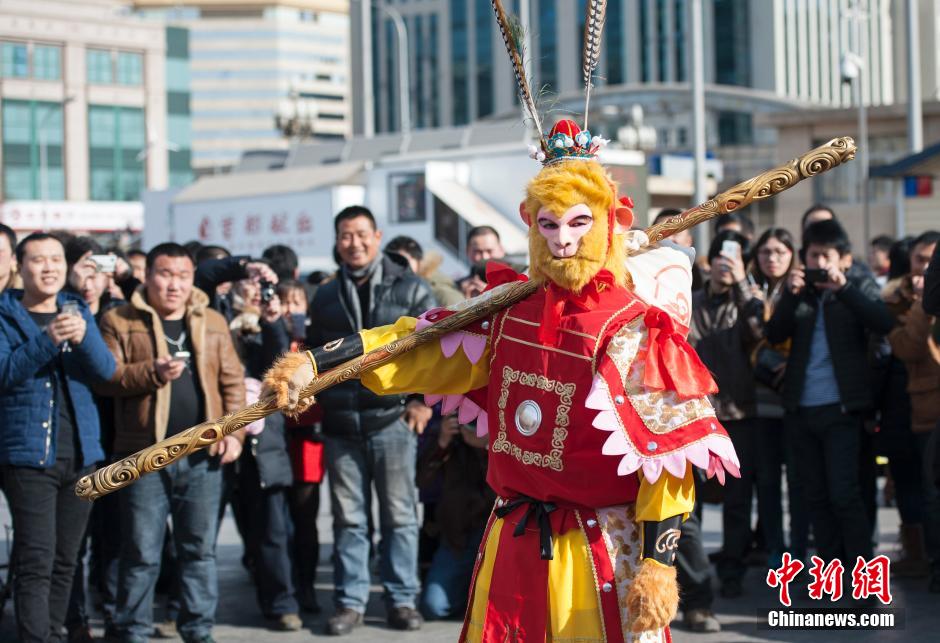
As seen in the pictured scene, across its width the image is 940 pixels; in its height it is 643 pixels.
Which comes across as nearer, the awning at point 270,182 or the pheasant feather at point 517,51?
the pheasant feather at point 517,51

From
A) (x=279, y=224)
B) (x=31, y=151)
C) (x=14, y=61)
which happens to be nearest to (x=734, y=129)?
(x=31, y=151)

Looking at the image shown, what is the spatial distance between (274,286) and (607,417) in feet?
12.4

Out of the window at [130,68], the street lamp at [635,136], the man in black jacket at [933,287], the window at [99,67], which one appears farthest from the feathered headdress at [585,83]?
the window at [130,68]

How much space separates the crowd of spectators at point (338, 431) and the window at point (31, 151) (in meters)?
62.4

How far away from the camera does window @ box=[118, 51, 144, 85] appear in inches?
2790

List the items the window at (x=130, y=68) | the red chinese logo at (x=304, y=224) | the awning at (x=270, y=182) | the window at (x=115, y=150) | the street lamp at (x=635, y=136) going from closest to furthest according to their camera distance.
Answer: the red chinese logo at (x=304, y=224), the awning at (x=270, y=182), the street lamp at (x=635, y=136), the window at (x=115, y=150), the window at (x=130, y=68)

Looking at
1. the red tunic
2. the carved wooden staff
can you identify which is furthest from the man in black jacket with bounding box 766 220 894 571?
the red tunic

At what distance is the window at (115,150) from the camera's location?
70.3 metres

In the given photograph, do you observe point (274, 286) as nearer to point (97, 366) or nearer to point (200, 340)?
point (200, 340)

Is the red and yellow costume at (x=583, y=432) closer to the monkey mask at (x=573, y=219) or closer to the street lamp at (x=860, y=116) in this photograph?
the monkey mask at (x=573, y=219)

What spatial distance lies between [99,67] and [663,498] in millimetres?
70739

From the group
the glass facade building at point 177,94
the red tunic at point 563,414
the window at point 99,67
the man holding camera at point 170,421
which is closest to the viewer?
the red tunic at point 563,414

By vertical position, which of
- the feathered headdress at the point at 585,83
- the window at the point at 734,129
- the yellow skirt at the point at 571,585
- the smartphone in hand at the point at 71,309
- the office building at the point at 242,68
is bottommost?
the yellow skirt at the point at 571,585

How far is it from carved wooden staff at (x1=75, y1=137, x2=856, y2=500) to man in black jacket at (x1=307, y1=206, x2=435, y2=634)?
2.53 metres
